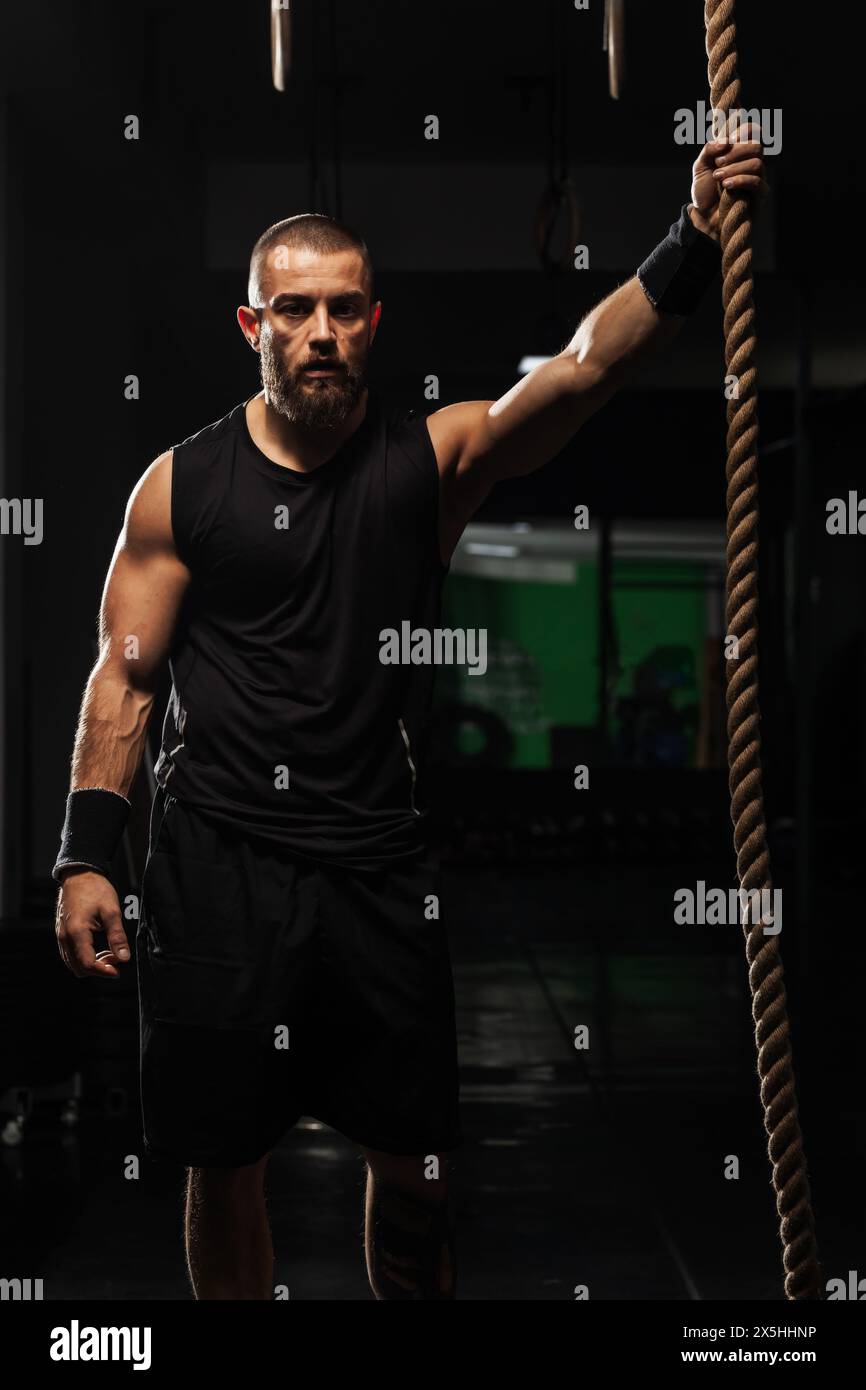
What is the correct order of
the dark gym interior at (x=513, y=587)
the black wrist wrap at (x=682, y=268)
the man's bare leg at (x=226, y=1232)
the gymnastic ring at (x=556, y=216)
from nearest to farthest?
the black wrist wrap at (x=682, y=268) < the man's bare leg at (x=226, y=1232) < the dark gym interior at (x=513, y=587) < the gymnastic ring at (x=556, y=216)

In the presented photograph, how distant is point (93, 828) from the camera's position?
2.03 meters

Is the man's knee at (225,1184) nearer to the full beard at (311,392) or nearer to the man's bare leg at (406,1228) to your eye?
the man's bare leg at (406,1228)

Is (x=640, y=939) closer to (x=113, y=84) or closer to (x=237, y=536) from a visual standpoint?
(x=113, y=84)

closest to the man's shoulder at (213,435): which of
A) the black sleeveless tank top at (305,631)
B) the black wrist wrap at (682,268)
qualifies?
the black sleeveless tank top at (305,631)

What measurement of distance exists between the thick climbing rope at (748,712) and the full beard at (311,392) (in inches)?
22.0

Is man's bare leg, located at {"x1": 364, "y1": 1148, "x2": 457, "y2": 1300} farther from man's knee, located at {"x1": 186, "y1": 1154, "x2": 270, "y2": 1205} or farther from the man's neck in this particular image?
the man's neck

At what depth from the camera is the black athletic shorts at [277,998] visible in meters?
2.01

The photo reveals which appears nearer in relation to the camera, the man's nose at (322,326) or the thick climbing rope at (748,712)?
the thick climbing rope at (748,712)

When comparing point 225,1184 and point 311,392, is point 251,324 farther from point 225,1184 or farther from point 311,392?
point 225,1184

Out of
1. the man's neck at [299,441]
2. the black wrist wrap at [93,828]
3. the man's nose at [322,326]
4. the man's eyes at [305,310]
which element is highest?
the man's eyes at [305,310]

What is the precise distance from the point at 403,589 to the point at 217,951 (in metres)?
0.51

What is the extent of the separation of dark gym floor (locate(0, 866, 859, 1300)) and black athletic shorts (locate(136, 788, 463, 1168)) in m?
0.97

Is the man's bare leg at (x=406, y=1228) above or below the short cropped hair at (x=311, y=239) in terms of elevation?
below

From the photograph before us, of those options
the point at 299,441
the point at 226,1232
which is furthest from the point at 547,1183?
the point at 299,441
